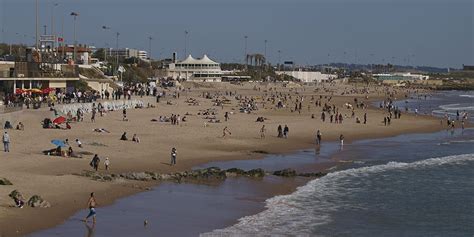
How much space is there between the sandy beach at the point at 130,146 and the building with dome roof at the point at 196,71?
8537cm

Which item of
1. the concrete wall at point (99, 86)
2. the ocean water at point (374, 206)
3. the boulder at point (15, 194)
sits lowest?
the ocean water at point (374, 206)

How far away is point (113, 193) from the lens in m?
21.7

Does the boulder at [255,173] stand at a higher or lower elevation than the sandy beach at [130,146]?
lower

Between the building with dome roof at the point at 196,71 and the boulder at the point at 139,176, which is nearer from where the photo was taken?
the boulder at the point at 139,176

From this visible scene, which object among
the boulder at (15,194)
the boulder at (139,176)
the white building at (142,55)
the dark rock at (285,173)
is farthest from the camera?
the white building at (142,55)

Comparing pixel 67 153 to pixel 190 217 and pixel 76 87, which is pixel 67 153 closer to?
pixel 190 217

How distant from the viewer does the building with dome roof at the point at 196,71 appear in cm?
14838

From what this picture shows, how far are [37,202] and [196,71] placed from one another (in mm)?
133071

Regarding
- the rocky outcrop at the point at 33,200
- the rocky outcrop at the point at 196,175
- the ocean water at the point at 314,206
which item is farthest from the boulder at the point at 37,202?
the rocky outcrop at the point at 196,175

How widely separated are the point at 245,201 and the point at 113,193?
4087 millimetres

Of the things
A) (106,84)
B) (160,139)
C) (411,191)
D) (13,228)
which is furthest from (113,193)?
(106,84)

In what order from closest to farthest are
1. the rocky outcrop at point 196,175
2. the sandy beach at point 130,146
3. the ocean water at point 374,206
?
the ocean water at point 374,206 → the sandy beach at point 130,146 → the rocky outcrop at point 196,175

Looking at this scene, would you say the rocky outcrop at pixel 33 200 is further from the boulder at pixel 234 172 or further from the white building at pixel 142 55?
the white building at pixel 142 55

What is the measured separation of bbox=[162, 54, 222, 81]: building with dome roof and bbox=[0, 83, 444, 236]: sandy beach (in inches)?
3361
